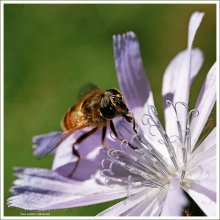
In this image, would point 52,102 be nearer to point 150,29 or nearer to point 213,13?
point 150,29

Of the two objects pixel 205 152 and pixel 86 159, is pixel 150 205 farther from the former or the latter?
pixel 86 159

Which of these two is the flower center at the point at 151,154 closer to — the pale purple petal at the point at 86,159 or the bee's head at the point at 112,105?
the pale purple petal at the point at 86,159

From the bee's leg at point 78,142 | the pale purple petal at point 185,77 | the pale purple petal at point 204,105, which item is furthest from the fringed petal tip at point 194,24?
the bee's leg at point 78,142

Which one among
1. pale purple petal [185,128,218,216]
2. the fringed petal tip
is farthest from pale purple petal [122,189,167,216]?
the fringed petal tip

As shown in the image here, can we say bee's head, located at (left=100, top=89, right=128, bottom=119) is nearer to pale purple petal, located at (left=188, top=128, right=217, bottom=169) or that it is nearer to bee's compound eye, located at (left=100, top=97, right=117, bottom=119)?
bee's compound eye, located at (left=100, top=97, right=117, bottom=119)

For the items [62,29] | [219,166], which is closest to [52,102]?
[62,29]

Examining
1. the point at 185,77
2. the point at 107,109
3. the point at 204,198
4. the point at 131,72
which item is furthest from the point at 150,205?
the point at 131,72
